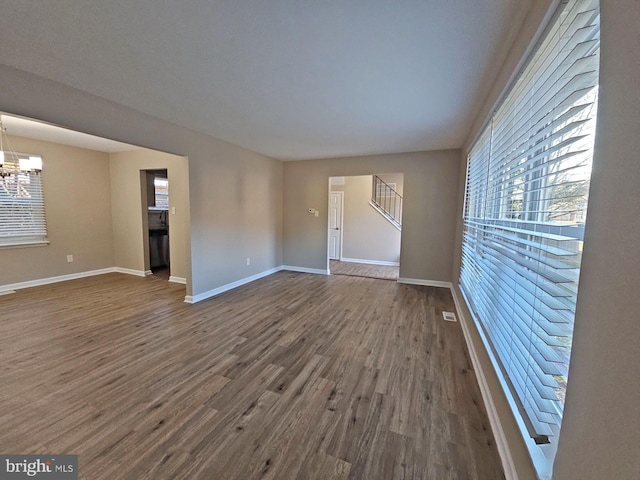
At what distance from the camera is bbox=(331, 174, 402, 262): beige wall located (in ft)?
22.8

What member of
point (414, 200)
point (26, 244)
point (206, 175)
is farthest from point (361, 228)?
Answer: point (26, 244)

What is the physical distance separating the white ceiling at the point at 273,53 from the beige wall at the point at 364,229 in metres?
4.00

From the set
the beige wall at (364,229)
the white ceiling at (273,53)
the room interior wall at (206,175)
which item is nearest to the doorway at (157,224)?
the room interior wall at (206,175)

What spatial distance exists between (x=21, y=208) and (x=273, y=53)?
5320mm

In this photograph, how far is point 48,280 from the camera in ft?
15.1

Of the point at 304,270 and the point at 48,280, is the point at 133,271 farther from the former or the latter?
the point at 304,270

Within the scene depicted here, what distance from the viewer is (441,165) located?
15.2ft

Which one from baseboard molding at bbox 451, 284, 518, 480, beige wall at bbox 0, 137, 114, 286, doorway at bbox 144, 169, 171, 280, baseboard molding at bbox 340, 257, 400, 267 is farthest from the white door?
beige wall at bbox 0, 137, 114, 286

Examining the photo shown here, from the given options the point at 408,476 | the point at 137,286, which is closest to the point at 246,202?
the point at 137,286

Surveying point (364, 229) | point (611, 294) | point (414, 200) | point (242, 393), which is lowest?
point (242, 393)

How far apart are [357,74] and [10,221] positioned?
585 centimetres

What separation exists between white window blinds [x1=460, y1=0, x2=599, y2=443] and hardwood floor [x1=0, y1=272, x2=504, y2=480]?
0.64 m

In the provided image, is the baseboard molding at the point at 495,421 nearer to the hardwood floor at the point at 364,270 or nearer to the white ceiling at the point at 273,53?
the white ceiling at the point at 273,53

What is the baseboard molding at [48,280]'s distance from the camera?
13.5 feet
